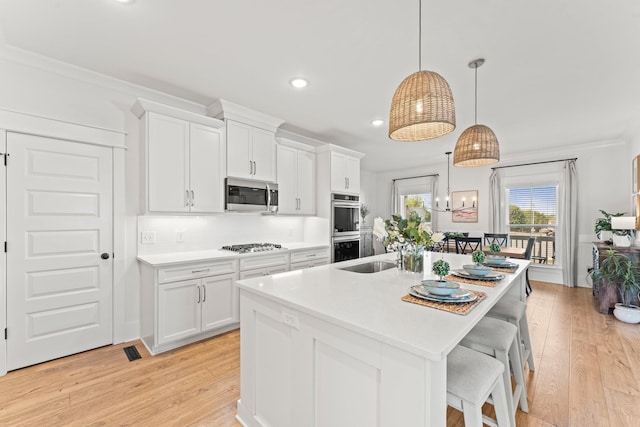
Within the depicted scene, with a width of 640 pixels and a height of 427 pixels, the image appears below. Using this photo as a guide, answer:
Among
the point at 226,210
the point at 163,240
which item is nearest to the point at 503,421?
the point at 226,210

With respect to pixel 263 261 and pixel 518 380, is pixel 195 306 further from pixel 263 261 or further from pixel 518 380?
pixel 518 380

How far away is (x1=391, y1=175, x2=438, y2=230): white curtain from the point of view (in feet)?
22.7

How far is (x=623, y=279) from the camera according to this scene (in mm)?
3508

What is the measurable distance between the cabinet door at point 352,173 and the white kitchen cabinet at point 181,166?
208 cm

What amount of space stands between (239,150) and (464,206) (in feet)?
17.2

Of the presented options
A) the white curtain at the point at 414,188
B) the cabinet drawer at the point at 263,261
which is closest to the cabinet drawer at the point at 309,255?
the cabinet drawer at the point at 263,261

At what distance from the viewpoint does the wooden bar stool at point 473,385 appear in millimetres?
1174

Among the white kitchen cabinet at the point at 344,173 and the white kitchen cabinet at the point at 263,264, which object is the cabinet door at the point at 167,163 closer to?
the white kitchen cabinet at the point at 263,264

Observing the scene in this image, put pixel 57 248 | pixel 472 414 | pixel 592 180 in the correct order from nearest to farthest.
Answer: pixel 472 414 → pixel 57 248 → pixel 592 180

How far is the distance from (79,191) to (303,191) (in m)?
2.54

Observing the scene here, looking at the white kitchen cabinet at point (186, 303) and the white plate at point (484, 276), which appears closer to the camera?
the white plate at point (484, 276)

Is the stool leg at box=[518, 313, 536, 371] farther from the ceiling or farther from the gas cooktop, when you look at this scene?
the gas cooktop

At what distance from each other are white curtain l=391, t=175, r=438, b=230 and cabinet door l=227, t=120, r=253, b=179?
16.1 ft

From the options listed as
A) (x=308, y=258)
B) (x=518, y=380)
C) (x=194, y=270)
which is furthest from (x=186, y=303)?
(x=518, y=380)
